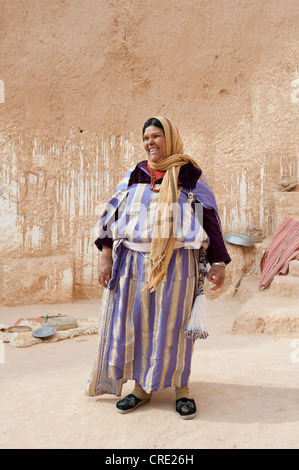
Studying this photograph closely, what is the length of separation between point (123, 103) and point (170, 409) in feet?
19.5

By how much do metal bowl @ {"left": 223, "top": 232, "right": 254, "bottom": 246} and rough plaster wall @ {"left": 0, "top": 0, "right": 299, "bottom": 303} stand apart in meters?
0.26

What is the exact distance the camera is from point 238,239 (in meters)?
6.52

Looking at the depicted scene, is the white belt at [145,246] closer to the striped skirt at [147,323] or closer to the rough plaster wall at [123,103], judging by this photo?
the striped skirt at [147,323]

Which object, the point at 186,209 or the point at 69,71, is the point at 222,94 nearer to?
the point at 69,71

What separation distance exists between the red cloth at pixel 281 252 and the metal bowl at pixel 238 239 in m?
0.67

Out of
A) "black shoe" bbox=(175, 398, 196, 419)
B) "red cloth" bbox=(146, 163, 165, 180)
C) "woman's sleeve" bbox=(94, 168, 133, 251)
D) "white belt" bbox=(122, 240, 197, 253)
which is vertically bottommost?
"black shoe" bbox=(175, 398, 196, 419)

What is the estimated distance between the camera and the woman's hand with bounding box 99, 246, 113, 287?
2.31 meters

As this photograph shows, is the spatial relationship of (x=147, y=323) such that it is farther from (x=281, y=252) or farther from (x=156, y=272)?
(x=281, y=252)

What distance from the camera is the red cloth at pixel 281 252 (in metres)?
5.22

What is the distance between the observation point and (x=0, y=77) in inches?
267

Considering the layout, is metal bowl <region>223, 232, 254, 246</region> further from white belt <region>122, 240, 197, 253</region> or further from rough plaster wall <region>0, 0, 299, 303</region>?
white belt <region>122, 240, 197, 253</region>

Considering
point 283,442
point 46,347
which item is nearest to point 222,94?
point 46,347

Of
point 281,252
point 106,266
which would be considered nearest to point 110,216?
point 106,266

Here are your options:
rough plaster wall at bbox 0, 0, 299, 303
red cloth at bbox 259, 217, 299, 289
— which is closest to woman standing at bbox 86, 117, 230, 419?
red cloth at bbox 259, 217, 299, 289
